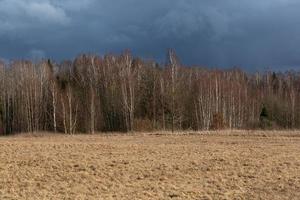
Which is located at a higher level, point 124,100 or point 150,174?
point 124,100

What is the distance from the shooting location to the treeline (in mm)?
76562

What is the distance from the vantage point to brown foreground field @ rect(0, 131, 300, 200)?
17734mm

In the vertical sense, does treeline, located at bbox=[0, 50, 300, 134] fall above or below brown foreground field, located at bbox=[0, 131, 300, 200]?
above

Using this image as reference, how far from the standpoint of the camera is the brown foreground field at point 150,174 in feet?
58.2

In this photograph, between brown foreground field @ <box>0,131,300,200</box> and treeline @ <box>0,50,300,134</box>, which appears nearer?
brown foreground field @ <box>0,131,300,200</box>

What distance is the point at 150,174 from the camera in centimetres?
2247

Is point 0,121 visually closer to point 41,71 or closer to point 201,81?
point 41,71

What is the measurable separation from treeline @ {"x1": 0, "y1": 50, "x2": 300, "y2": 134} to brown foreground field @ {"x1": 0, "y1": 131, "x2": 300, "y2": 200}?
132 ft

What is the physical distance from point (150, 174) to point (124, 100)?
182 feet

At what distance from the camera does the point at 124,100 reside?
255 feet

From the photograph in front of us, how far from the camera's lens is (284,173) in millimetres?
22375

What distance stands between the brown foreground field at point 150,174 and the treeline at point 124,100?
4025cm

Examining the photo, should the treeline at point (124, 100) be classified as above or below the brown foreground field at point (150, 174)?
above

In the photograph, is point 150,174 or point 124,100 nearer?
point 150,174
